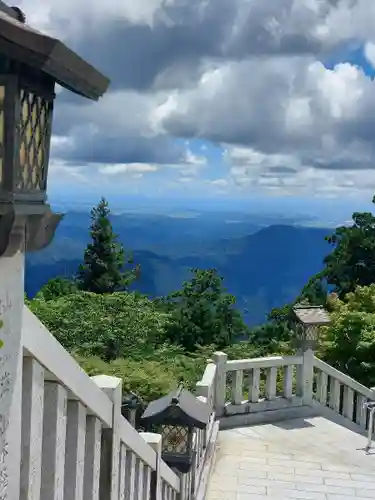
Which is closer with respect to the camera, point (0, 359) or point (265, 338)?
point (0, 359)

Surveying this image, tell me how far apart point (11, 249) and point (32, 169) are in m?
0.18

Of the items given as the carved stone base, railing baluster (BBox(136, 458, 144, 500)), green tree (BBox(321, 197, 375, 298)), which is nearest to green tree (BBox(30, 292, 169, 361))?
green tree (BBox(321, 197, 375, 298))

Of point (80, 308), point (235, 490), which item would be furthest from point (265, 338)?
point (235, 490)

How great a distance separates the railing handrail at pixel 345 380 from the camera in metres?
8.01

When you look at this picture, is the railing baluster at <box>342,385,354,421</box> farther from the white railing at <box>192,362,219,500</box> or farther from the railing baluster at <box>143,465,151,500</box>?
the railing baluster at <box>143,465,151,500</box>

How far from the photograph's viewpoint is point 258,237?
166625 mm

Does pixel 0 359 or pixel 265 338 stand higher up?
pixel 0 359

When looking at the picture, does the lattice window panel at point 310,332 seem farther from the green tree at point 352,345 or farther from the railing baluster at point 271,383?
the green tree at point 352,345

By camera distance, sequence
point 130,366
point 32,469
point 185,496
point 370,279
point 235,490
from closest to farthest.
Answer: point 32,469, point 185,496, point 235,490, point 130,366, point 370,279

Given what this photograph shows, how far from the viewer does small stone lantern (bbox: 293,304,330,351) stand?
25.9 feet

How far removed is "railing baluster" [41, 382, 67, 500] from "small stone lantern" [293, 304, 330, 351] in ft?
21.0

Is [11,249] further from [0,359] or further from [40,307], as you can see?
[40,307]

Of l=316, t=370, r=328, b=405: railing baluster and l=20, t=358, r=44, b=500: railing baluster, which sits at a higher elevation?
l=20, t=358, r=44, b=500: railing baluster

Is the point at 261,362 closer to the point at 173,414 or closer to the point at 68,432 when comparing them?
the point at 173,414
